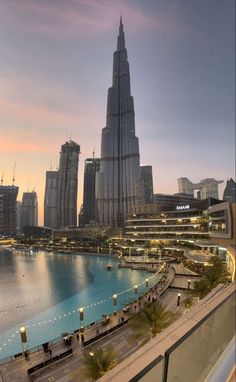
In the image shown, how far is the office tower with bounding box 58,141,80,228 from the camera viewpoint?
573 ft

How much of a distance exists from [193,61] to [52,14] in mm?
8280

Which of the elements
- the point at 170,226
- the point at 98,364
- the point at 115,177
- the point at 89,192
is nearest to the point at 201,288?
the point at 98,364

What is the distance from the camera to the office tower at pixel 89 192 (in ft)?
630

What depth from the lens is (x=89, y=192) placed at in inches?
7584

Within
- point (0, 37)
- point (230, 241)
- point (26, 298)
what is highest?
point (0, 37)

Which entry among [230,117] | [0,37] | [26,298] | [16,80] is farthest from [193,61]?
[16,80]

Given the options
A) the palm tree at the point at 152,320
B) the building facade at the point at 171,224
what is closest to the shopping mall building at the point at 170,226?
the building facade at the point at 171,224

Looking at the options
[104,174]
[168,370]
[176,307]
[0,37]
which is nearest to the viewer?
[168,370]

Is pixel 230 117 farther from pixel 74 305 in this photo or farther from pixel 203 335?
pixel 74 305

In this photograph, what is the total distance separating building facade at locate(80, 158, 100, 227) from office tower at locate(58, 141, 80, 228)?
15656 millimetres

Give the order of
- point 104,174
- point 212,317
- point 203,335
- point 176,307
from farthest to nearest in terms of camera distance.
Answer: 1. point 104,174
2. point 176,307
3. point 212,317
4. point 203,335

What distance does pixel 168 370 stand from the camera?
1725mm

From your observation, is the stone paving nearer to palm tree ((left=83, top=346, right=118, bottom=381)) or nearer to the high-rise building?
palm tree ((left=83, top=346, right=118, bottom=381))

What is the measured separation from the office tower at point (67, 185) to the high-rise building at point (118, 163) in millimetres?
27013
